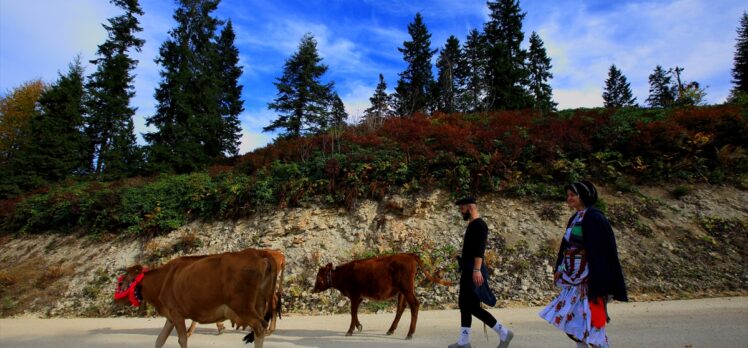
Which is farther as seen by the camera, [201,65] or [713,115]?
[201,65]

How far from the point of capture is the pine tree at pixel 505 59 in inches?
1172

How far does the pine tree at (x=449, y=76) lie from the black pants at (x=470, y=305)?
2853 centimetres

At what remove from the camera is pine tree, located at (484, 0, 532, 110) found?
29766 mm

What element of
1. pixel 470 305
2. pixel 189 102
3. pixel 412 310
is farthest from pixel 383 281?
pixel 189 102

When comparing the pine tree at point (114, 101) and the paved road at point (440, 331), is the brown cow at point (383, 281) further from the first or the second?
the pine tree at point (114, 101)

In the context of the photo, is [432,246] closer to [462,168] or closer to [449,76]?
[462,168]

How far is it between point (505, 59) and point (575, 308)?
3105 cm

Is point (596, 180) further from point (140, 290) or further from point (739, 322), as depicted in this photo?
point (140, 290)

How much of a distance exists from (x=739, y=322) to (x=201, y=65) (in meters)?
28.4

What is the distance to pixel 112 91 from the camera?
993 inches

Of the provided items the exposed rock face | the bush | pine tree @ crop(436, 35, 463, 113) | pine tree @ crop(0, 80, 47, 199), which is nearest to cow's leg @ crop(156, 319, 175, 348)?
the exposed rock face

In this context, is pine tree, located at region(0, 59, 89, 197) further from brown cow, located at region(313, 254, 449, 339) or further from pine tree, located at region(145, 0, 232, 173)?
brown cow, located at region(313, 254, 449, 339)

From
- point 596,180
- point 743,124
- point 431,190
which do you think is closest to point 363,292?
point 431,190

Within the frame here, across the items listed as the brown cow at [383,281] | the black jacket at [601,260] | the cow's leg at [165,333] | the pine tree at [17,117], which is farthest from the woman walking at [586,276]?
the pine tree at [17,117]
